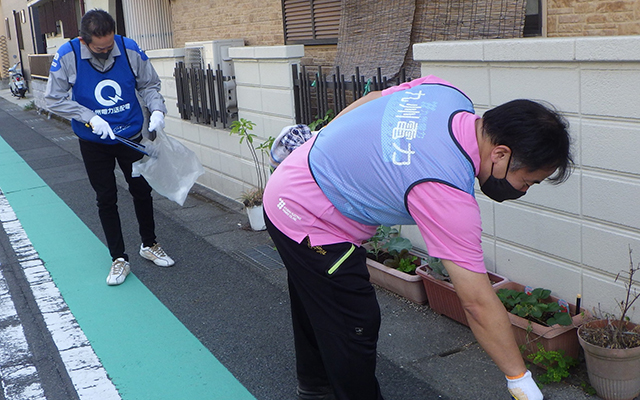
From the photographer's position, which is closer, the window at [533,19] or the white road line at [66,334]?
the white road line at [66,334]

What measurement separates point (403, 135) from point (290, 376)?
2006mm

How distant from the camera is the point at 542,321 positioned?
361cm

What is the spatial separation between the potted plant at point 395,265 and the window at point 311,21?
126 inches

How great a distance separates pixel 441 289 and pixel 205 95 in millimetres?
4590

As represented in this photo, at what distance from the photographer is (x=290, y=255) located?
2670 mm

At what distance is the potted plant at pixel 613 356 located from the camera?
315 cm

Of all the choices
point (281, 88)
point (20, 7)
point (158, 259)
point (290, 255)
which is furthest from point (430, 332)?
point (20, 7)

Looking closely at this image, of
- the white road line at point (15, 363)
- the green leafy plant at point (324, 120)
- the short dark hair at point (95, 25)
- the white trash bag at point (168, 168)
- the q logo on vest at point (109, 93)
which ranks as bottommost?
the white road line at point (15, 363)

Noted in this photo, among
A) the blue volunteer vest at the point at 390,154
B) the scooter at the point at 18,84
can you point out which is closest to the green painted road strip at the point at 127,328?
the blue volunteer vest at the point at 390,154

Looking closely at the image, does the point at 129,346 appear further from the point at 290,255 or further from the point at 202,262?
the point at 290,255

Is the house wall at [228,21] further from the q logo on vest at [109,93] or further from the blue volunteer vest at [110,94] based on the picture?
the q logo on vest at [109,93]

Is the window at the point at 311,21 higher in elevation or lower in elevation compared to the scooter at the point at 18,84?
higher

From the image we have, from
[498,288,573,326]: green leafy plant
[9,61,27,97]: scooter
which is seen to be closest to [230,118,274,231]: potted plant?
[498,288,573,326]: green leafy plant

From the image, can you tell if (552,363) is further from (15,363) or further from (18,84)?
(18,84)
